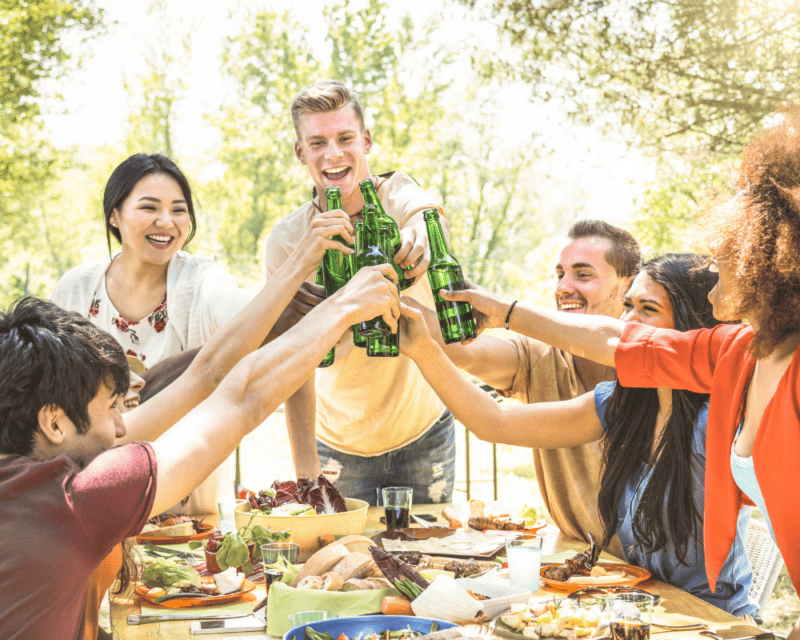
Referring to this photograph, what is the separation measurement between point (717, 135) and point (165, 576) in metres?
7.06

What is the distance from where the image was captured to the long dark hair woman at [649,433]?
2.17m

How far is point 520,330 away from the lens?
252 cm

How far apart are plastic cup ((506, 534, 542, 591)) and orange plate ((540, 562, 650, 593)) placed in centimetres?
6

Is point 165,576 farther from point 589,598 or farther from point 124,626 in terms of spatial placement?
point 589,598

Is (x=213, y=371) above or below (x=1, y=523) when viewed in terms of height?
above

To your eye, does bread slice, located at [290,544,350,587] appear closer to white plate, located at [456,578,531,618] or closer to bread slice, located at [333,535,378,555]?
bread slice, located at [333,535,378,555]

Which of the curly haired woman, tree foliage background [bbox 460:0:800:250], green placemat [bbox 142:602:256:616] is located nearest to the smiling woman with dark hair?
green placemat [bbox 142:602:256:616]

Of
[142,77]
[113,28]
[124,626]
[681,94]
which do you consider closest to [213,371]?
[124,626]

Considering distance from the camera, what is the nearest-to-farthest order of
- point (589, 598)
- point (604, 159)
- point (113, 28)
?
point (589, 598) → point (604, 159) → point (113, 28)

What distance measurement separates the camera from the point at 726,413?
1.84m

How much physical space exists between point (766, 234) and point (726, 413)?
52cm

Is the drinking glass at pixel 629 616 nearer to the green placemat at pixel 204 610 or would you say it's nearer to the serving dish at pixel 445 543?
the serving dish at pixel 445 543

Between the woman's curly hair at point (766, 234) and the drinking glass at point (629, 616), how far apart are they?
2.00 ft

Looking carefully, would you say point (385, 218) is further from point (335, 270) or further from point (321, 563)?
point (321, 563)
